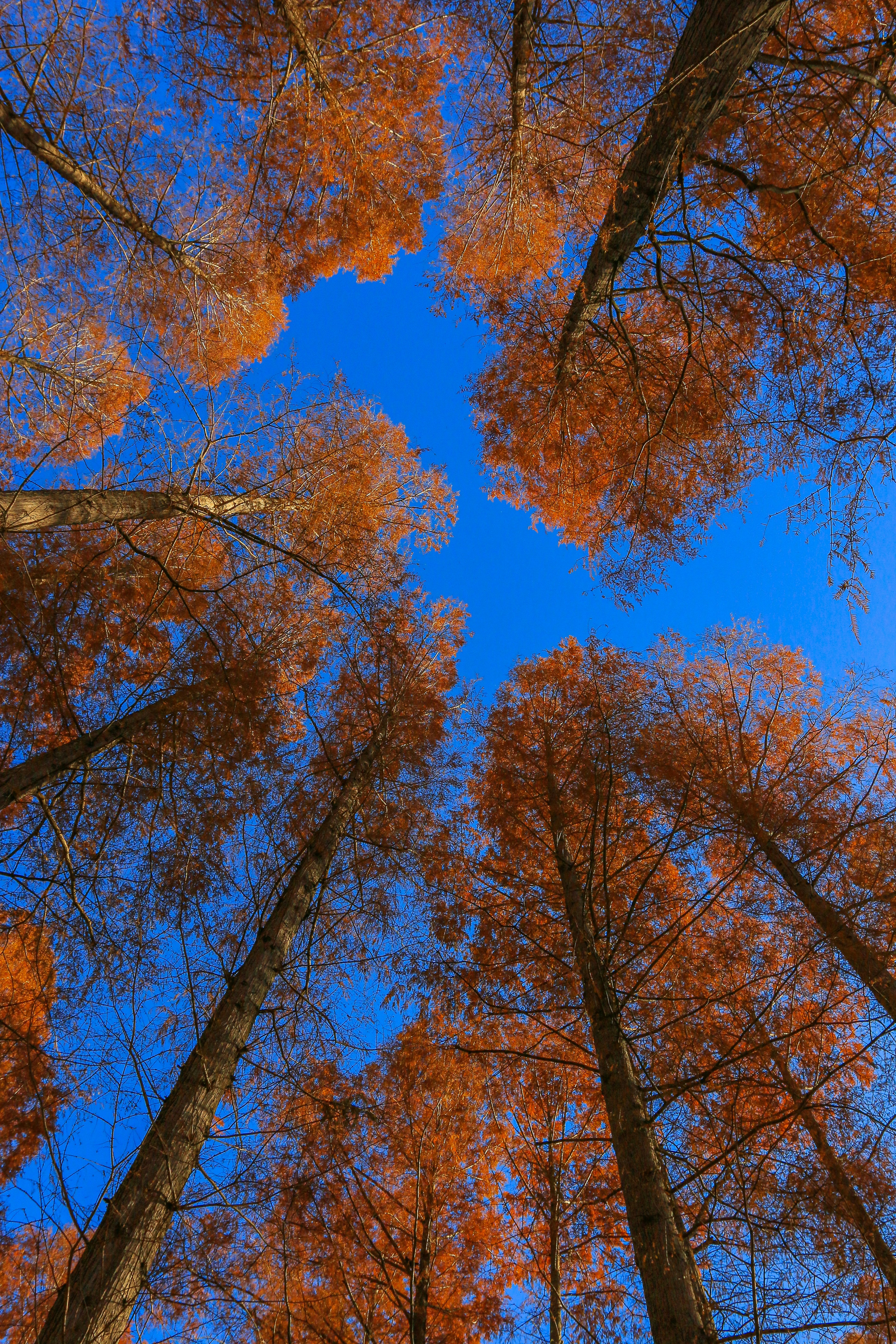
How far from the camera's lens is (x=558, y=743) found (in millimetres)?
7727

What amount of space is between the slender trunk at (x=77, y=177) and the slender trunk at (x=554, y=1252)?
7176 mm

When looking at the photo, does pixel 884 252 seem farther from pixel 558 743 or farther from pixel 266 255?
pixel 266 255

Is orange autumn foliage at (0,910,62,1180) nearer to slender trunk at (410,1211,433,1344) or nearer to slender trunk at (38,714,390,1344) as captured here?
slender trunk at (38,714,390,1344)

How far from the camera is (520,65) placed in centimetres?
477

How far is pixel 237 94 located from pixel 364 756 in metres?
6.31

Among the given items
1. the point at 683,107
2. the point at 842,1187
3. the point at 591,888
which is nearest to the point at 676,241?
the point at 683,107

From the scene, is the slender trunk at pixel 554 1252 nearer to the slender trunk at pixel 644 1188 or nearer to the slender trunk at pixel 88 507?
the slender trunk at pixel 644 1188

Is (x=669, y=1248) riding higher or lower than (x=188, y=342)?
lower

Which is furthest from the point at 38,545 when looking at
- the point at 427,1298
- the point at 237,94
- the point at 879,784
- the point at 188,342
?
the point at 879,784

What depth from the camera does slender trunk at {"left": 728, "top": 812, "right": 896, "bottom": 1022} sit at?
5008mm

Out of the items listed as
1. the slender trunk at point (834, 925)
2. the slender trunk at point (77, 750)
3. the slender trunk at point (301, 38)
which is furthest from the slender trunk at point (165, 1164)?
the slender trunk at point (301, 38)

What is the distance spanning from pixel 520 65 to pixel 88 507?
476 centimetres

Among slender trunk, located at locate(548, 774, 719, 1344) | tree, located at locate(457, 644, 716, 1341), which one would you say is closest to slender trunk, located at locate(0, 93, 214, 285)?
tree, located at locate(457, 644, 716, 1341)

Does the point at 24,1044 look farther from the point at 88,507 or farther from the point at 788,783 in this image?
the point at 788,783
